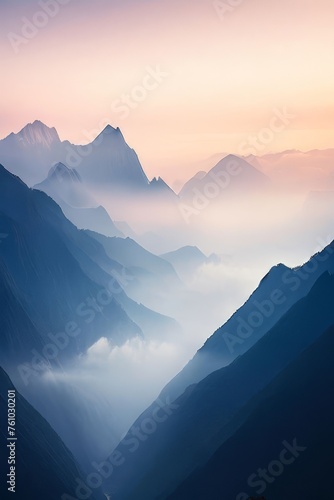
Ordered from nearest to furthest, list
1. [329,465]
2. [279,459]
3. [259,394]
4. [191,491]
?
[329,465] → [279,459] → [191,491] → [259,394]

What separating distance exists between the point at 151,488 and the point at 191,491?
2613 cm

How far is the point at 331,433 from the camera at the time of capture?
6191 inches

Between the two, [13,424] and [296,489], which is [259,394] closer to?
[296,489]

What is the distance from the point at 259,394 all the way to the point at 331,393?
25.9 metres

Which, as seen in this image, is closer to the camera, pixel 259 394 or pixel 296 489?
pixel 296 489

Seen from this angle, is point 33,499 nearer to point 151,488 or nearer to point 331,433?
point 151,488

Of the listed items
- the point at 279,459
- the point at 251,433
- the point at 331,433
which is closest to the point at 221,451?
the point at 251,433

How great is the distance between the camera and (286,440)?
545ft

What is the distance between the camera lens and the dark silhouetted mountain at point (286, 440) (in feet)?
498

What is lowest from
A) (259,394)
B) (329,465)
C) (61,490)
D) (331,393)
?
(329,465)

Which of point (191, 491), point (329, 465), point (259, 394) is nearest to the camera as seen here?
point (329, 465)

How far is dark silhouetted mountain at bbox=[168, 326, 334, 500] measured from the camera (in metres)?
152

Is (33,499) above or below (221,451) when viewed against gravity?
above

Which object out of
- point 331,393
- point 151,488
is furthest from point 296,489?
point 151,488
